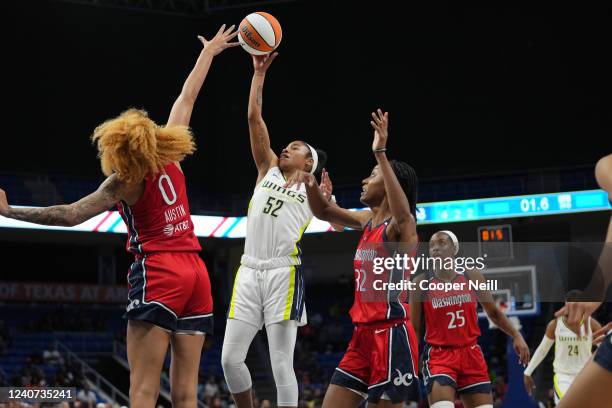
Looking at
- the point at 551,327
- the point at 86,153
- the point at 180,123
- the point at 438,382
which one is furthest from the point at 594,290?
the point at 86,153

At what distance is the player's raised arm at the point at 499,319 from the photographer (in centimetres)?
754

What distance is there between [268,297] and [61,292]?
67.7 feet

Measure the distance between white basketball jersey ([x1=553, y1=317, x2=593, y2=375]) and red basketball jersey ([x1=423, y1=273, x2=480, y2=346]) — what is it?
12.3 ft

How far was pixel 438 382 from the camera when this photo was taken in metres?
7.21

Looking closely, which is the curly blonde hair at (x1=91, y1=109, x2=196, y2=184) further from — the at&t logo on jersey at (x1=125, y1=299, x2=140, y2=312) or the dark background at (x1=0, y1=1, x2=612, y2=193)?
the dark background at (x1=0, y1=1, x2=612, y2=193)

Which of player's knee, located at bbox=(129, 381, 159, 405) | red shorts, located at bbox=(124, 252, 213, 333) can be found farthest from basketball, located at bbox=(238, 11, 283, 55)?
player's knee, located at bbox=(129, 381, 159, 405)

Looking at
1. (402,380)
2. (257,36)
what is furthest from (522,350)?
(257,36)

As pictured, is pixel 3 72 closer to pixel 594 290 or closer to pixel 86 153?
pixel 86 153

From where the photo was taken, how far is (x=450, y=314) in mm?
7613

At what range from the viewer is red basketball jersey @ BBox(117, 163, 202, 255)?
5.14 meters

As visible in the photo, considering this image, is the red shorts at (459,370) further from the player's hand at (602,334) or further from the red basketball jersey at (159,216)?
the player's hand at (602,334)

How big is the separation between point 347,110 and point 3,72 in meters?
9.51

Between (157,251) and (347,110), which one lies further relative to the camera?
(347,110)

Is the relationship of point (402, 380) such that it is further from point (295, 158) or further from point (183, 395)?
point (295, 158)
